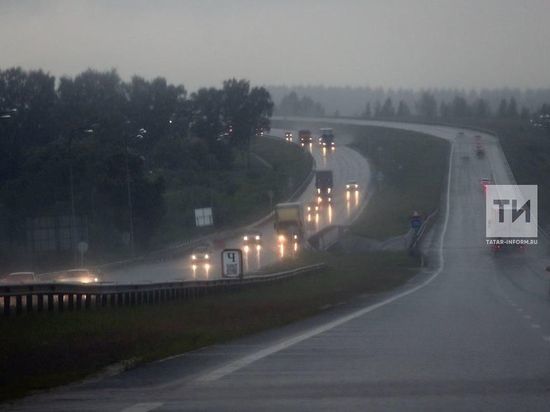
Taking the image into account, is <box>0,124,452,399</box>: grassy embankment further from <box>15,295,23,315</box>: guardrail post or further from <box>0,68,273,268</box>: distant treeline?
<box>0,68,273,268</box>: distant treeline

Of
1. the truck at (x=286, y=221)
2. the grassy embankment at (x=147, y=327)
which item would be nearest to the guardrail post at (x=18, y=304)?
the grassy embankment at (x=147, y=327)

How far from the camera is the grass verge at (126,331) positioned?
16688 mm

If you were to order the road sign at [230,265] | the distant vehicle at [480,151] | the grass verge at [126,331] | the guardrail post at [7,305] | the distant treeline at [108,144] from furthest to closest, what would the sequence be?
the distant vehicle at [480,151], the distant treeline at [108,144], the road sign at [230,265], the guardrail post at [7,305], the grass verge at [126,331]

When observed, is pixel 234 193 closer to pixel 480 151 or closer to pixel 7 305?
pixel 480 151

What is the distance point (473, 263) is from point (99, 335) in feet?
159

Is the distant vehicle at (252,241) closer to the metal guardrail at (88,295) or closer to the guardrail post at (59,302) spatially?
the metal guardrail at (88,295)

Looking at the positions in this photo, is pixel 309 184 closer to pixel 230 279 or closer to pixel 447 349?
pixel 230 279

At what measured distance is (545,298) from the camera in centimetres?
3819

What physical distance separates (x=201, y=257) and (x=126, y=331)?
46.1 metres

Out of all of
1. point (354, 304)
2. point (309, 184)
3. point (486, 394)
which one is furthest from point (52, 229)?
point (309, 184)

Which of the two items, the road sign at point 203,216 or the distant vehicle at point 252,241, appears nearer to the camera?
the road sign at point 203,216

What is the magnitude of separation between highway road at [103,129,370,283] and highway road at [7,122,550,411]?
24917mm

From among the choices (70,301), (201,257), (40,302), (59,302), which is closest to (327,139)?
(201,257)

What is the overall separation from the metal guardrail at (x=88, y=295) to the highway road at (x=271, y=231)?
11.2 meters
